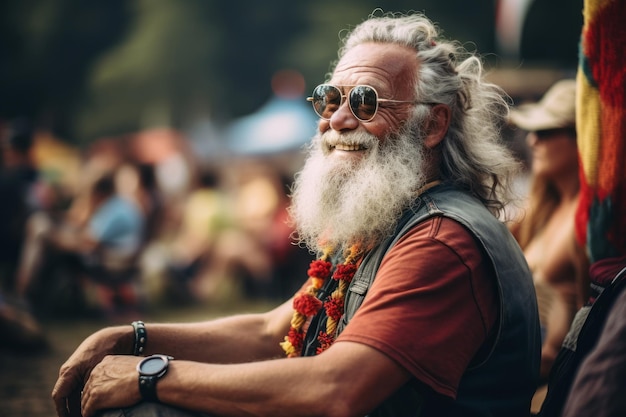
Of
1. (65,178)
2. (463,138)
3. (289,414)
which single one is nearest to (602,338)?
(289,414)

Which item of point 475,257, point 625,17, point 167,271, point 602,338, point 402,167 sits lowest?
point 167,271

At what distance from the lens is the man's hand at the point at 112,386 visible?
2.28 m

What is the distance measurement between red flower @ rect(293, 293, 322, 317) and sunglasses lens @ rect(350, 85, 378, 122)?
0.68 meters

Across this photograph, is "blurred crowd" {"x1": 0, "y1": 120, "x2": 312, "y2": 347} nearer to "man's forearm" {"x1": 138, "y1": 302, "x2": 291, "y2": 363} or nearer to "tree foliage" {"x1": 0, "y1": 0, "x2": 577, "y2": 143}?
"man's forearm" {"x1": 138, "y1": 302, "x2": 291, "y2": 363}

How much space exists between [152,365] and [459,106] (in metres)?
1.46

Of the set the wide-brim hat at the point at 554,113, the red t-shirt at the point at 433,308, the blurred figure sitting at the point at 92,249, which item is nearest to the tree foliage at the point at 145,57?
the blurred figure sitting at the point at 92,249

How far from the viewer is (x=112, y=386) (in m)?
2.32

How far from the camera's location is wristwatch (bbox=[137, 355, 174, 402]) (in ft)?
7.41

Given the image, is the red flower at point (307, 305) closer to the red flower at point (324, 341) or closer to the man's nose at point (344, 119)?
the red flower at point (324, 341)

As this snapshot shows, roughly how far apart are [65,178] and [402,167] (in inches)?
522

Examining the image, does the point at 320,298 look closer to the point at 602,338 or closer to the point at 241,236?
the point at 602,338

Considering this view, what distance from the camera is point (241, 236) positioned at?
423 inches

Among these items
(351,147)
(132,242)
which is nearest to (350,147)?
(351,147)

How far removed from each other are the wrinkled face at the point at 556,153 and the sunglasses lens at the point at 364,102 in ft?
5.60
